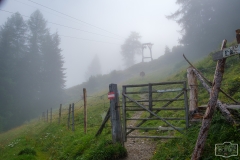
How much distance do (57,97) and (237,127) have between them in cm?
3950

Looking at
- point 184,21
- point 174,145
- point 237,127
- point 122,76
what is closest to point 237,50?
point 237,127

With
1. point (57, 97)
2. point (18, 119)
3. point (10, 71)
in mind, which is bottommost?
point (18, 119)

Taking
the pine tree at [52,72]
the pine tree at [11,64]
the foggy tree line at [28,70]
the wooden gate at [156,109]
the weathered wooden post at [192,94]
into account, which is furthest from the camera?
the pine tree at [52,72]

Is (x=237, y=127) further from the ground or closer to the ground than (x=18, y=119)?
further from the ground

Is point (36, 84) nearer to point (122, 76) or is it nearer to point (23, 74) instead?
point (23, 74)

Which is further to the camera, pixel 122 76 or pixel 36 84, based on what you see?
pixel 122 76

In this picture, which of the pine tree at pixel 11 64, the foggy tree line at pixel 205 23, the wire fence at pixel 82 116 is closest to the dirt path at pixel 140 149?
the wire fence at pixel 82 116

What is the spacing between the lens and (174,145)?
5344mm

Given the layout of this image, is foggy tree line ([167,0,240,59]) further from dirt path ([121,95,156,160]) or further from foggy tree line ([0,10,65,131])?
foggy tree line ([0,10,65,131])

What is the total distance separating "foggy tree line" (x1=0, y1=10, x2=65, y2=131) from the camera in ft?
105

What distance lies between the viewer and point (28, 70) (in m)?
37.0

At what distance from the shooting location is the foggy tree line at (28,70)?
32.0m

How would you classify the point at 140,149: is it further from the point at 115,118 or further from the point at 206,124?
the point at 206,124

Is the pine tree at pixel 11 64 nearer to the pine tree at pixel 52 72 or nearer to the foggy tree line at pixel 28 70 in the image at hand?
the foggy tree line at pixel 28 70
